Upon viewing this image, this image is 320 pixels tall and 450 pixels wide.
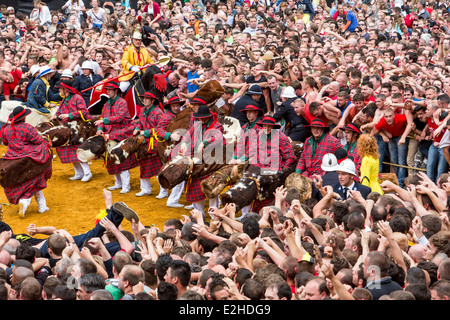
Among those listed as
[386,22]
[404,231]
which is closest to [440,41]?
[386,22]

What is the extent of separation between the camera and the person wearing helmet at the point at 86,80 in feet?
46.0

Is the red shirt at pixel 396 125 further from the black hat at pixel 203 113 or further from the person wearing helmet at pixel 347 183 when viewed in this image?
the black hat at pixel 203 113

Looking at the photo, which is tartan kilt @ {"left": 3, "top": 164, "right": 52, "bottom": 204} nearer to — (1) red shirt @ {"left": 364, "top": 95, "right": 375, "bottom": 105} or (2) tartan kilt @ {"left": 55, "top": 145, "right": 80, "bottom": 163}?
(2) tartan kilt @ {"left": 55, "top": 145, "right": 80, "bottom": 163}

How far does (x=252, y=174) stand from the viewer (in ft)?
32.9

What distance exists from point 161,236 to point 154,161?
15.7 ft

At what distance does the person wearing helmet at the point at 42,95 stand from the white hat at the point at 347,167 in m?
6.96

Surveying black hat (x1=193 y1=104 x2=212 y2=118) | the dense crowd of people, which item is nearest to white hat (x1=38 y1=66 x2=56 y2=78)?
the dense crowd of people

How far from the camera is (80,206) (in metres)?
11.3

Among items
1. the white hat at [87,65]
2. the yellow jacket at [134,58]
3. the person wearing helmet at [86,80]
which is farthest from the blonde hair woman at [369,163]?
the white hat at [87,65]

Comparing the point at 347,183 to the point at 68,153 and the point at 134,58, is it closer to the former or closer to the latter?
the point at 68,153

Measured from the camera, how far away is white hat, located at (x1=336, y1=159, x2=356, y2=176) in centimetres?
871

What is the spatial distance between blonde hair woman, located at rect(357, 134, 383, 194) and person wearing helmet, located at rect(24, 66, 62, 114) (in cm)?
701

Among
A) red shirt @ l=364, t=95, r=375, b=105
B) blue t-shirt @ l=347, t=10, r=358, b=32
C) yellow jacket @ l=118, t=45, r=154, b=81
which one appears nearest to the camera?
red shirt @ l=364, t=95, r=375, b=105

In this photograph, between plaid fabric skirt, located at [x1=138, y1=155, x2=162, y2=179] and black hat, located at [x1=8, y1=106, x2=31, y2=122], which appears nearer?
black hat, located at [x1=8, y1=106, x2=31, y2=122]
